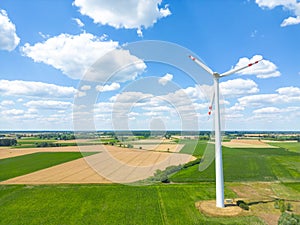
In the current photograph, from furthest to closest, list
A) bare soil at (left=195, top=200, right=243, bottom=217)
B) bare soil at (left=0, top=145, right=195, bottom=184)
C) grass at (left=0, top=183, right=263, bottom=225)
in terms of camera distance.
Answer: bare soil at (left=0, top=145, right=195, bottom=184)
bare soil at (left=195, top=200, right=243, bottom=217)
grass at (left=0, top=183, right=263, bottom=225)

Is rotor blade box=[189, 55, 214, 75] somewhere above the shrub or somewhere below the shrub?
above

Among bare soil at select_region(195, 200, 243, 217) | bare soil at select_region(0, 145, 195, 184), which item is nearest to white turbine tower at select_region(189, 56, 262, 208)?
bare soil at select_region(195, 200, 243, 217)

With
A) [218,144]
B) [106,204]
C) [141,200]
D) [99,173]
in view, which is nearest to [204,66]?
[218,144]

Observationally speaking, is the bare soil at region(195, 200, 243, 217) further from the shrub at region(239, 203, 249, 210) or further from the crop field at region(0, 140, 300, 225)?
the crop field at region(0, 140, 300, 225)

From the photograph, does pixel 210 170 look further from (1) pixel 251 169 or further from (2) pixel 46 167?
(2) pixel 46 167

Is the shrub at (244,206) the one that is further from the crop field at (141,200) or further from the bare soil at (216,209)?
the crop field at (141,200)

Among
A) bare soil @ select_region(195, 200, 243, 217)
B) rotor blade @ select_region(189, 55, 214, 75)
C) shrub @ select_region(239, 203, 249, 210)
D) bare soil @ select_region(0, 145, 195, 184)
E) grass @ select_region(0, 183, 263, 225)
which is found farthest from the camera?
bare soil @ select_region(0, 145, 195, 184)

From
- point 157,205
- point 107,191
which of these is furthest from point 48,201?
point 157,205

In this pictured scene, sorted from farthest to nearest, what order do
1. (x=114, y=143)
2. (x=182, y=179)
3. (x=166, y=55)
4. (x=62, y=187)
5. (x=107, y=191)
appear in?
(x=114, y=143) < (x=182, y=179) < (x=62, y=187) < (x=107, y=191) < (x=166, y=55)
